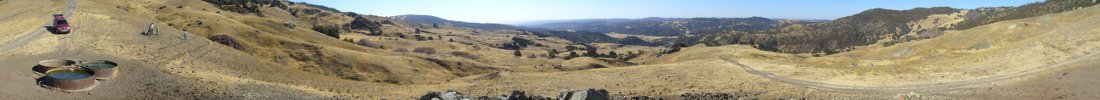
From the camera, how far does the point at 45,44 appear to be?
116 ft

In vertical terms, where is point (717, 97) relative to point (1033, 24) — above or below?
below

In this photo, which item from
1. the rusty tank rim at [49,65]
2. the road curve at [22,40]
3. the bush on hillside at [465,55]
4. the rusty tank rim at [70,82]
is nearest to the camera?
the rusty tank rim at [70,82]

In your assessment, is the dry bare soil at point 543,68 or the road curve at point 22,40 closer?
the dry bare soil at point 543,68

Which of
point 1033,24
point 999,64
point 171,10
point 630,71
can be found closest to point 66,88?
point 630,71

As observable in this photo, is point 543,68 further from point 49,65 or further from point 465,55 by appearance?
point 49,65

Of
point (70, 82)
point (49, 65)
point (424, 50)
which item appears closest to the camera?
point (70, 82)

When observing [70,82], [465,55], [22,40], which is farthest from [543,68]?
[70,82]

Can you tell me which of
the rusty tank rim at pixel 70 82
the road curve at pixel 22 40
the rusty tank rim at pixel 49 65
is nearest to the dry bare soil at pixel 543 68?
the road curve at pixel 22 40

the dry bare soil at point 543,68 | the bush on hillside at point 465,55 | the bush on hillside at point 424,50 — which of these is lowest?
the bush on hillside at point 465,55

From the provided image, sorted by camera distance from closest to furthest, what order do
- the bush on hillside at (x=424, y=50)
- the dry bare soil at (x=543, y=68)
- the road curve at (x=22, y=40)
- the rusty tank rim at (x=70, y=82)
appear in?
the rusty tank rim at (x=70, y=82)
the dry bare soil at (x=543, y=68)
the road curve at (x=22, y=40)
the bush on hillside at (x=424, y=50)

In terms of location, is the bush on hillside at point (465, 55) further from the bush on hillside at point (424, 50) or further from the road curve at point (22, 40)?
the road curve at point (22, 40)

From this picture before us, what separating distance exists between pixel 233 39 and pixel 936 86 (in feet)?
135

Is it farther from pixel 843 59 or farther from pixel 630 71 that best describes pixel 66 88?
pixel 843 59

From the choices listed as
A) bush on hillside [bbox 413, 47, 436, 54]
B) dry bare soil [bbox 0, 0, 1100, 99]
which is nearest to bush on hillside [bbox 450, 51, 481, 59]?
bush on hillside [bbox 413, 47, 436, 54]
